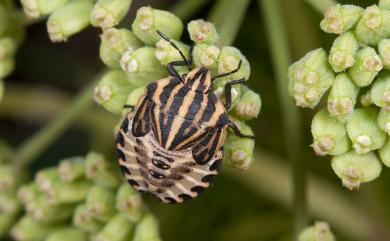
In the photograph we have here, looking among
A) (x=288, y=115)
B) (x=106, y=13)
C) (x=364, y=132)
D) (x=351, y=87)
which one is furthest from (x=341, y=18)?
(x=106, y=13)

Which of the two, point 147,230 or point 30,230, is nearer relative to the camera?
point 147,230

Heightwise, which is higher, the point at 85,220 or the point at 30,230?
the point at 85,220

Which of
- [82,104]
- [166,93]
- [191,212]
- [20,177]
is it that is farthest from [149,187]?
[191,212]

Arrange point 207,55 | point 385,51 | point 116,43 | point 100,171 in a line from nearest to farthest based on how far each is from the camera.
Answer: point 385,51
point 207,55
point 116,43
point 100,171

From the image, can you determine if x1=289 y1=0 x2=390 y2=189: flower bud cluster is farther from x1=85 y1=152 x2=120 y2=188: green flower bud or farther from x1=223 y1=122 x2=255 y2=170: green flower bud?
x1=85 y1=152 x2=120 y2=188: green flower bud

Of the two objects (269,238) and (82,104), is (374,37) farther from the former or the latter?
(269,238)

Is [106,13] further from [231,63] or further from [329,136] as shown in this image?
[329,136]
